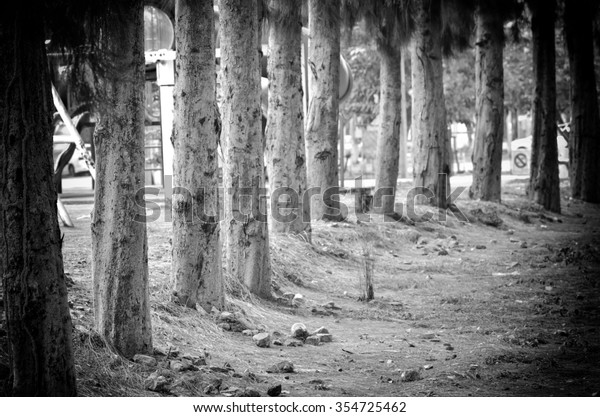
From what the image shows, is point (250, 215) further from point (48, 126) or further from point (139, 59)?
point (48, 126)

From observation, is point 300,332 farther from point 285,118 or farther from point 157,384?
point 285,118

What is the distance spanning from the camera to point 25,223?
4555 mm

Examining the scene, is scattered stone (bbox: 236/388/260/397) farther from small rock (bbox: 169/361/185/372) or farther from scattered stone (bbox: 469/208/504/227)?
scattered stone (bbox: 469/208/504/227)

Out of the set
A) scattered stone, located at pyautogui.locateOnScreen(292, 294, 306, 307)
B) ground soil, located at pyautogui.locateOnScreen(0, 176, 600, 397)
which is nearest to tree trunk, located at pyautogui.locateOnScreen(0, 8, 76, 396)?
ground soil, located at pyautogui.locateOnScreen(0, 176, 600, 397)

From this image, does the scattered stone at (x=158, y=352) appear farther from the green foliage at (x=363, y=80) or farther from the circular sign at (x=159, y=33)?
the green foliage at (x=363, y=80)

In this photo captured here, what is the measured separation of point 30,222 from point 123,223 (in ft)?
5.03

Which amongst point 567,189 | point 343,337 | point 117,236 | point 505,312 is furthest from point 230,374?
point 567,189

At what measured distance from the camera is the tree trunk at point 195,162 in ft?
25.0

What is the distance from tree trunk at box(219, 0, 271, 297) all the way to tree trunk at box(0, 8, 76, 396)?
4319 mm

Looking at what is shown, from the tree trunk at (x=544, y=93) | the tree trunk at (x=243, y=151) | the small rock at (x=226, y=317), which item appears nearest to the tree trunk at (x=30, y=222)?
the small rock at (x=226, y=317)

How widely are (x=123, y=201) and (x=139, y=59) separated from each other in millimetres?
972

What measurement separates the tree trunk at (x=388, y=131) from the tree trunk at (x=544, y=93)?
3912 mm

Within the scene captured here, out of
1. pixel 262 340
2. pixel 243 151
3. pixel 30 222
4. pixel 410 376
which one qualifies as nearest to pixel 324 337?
pixel 262 340

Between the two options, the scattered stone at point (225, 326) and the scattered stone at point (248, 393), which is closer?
the scattered stone at point (248, 393)
